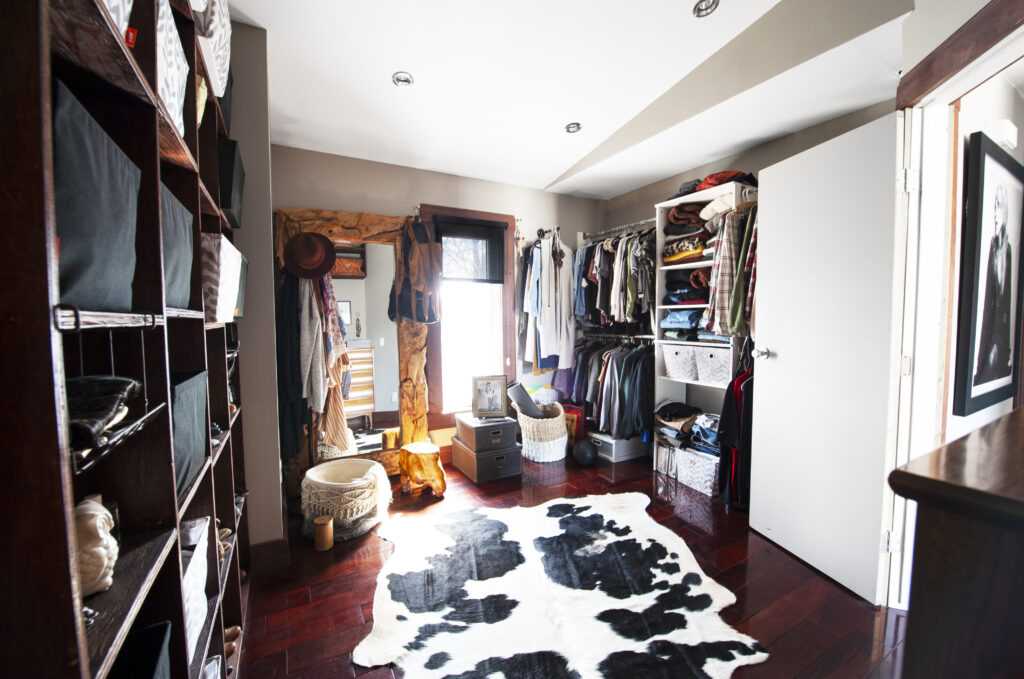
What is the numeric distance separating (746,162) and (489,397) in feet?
8.39

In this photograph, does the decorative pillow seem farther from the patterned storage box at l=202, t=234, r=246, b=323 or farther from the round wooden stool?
the round wooden stool

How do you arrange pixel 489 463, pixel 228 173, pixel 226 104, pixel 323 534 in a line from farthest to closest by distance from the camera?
pixel 489 463 < pixel 323 534 < pixel 226 104 < pixel 228 173

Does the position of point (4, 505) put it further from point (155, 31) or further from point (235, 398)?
point (235, 398)

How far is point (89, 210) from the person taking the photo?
0.58m

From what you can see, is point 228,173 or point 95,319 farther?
point 228,173

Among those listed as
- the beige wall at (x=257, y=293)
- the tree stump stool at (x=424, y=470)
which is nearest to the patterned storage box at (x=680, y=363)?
the tree stump stool at (x=424, y=470)

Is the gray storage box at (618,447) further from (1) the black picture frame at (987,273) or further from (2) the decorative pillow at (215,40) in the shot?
(2) the decorative pillow at (215,40)

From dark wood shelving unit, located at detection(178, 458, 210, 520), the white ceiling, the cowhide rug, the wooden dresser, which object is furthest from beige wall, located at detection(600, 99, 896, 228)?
dark wood shelving unit, located at detection(178, 458, 210, 520)

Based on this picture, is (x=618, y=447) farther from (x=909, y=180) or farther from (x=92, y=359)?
(x=92, y=359)

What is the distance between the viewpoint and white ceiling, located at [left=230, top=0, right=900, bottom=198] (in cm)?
176

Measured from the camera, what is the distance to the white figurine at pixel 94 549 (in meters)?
0.64

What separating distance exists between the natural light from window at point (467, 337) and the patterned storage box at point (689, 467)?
1517mm

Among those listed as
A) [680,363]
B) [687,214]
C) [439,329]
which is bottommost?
[680,363]

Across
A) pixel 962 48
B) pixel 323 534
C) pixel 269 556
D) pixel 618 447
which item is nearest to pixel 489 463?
pixel 618 447
